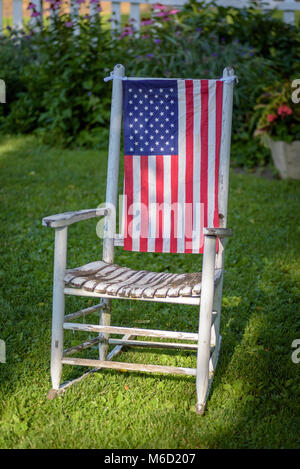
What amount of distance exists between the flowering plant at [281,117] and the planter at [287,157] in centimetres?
6

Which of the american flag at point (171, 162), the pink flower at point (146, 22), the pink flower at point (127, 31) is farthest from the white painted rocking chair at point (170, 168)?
the pink flower at point (127, 31)

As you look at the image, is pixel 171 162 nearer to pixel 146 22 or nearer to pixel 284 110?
pixel 284 110

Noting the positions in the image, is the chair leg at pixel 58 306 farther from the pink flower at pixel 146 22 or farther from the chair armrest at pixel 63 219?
the pink flower at pixel 146 22

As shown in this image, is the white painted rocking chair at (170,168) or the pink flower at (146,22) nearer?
the white painted rocking chair at (170,168)

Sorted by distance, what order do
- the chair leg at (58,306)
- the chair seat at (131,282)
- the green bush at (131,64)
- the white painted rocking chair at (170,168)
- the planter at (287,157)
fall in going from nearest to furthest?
the chair seat at (131,282) → the chair leg at (58,306) → the white painted rocking chair at (170,168) → the planter at (287,157) → the green bush at (131,64)

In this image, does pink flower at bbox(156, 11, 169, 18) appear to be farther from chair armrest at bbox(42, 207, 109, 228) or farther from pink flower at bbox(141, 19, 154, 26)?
chair armrest at bbox(42, 207, 109, 228)

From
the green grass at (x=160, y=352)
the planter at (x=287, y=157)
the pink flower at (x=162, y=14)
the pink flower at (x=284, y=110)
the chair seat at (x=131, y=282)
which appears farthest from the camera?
the pink flower at (x=162, y=14)

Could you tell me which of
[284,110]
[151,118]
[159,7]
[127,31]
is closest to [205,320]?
[151,118]

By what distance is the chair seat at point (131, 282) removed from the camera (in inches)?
82.9

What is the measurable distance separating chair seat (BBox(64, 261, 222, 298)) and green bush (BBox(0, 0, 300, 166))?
172 inches

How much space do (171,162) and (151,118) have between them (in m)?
0.24

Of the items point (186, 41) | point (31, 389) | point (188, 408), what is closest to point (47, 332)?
point (31, 389)

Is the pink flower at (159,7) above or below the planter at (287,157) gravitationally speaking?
above

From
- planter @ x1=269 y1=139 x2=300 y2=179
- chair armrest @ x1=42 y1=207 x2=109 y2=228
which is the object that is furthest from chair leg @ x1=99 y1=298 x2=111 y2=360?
planter @ x1=269 y1=139 x2=300 y2=179
